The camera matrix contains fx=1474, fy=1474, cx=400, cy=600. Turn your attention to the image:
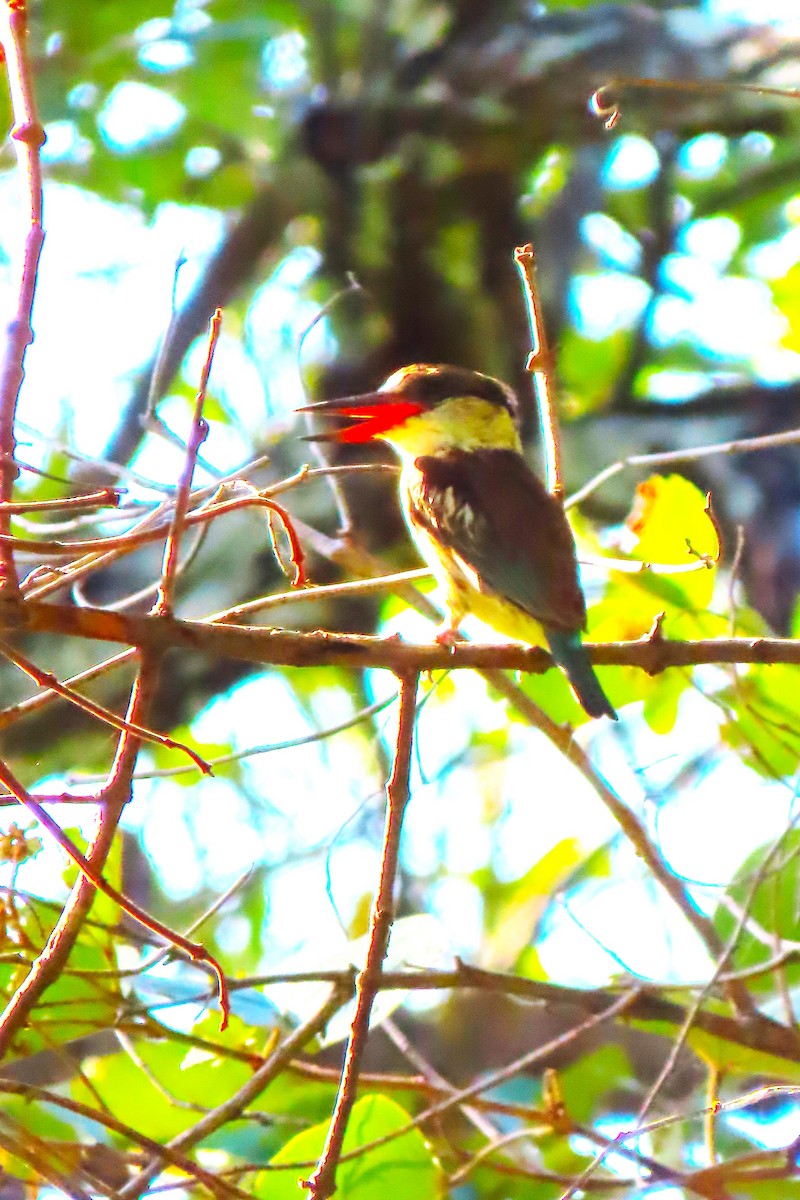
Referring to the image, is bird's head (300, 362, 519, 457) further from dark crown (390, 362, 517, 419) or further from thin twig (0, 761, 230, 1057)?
thin twig (0, 761, 230, 1057)

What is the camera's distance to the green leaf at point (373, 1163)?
7.02 feet

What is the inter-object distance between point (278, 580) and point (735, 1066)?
1.73 metres

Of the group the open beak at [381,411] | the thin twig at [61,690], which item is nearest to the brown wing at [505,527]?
the open beak at [381,411]

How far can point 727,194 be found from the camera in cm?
474

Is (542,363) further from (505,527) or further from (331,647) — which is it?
(505,527)

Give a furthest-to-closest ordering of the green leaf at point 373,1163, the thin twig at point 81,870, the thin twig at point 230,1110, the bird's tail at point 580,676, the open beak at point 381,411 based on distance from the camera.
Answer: the open beak at point 381,411 < the bird's tail at point 580,676 < the green leaf at point 373,1163 < the thin twig at point 230,1110 < the thin twig at point 81,870

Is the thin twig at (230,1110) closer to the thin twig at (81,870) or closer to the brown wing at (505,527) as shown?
the thin twig at (81,870)

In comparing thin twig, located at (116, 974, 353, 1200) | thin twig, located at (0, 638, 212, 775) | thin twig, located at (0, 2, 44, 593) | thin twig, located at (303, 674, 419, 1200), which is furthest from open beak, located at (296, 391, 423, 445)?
thin twig, located at (0, 638, 212, 775)

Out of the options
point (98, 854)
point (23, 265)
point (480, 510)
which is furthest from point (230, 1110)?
point (480, 510)

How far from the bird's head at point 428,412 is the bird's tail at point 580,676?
0.92m

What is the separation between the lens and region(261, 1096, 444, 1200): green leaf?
214 cm

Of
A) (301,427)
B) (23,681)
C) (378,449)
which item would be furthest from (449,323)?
(23,681)

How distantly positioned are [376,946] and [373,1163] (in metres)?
0.70

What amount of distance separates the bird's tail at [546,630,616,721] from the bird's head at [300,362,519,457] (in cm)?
92
